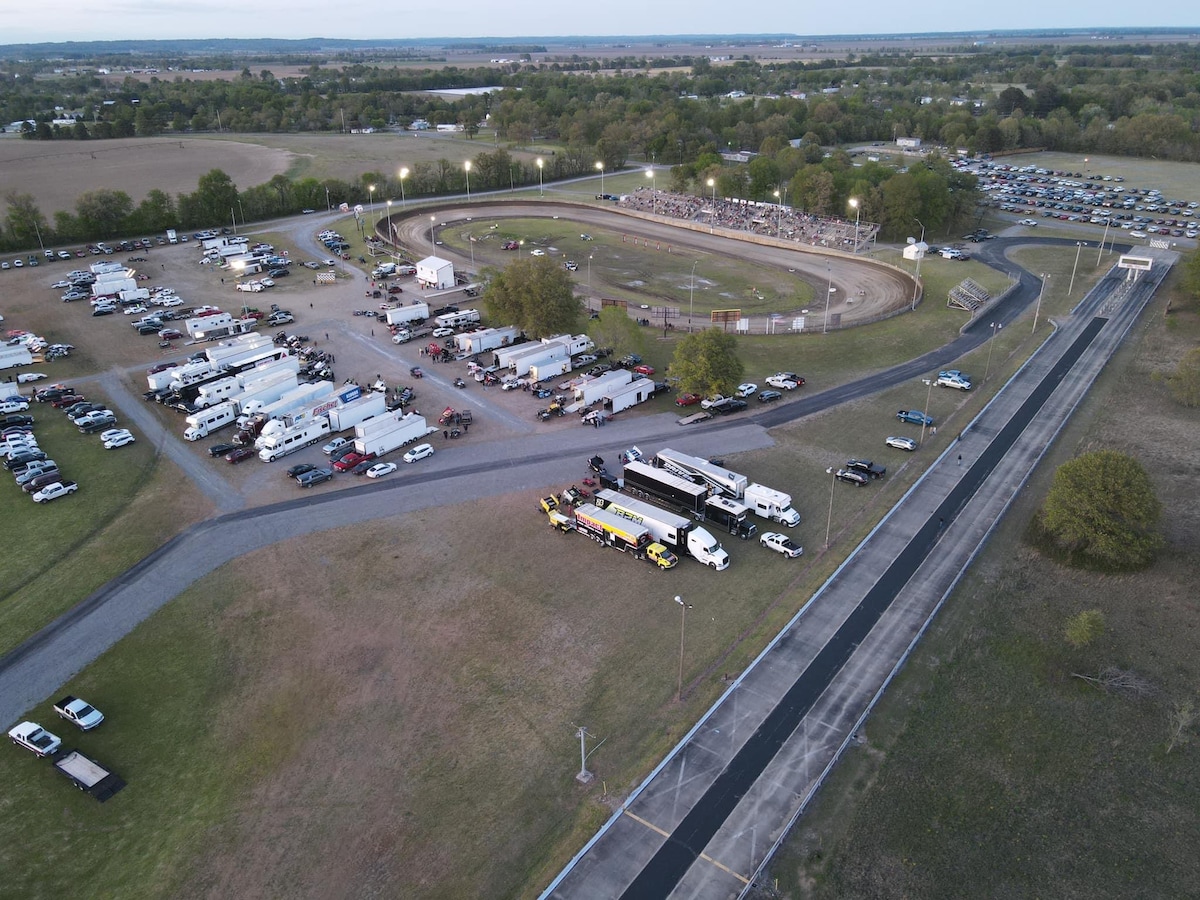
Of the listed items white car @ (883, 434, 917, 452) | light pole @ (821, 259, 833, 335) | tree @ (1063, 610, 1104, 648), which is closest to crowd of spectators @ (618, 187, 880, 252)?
light pole @ (821, 259, 833, 335)

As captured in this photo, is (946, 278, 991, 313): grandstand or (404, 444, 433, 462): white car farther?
(946, 278, 991, 313): grandstand

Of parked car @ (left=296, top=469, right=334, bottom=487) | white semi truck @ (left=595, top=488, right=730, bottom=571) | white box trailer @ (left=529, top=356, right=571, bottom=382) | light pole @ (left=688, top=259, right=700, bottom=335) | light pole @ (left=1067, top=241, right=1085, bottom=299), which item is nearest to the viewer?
white semi truck @ (left=595, top=488, right=730, bottom=571)

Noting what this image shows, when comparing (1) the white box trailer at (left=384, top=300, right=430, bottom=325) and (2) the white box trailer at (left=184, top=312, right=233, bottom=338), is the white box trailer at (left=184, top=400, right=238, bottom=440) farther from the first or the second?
(1) the white box trailer at (left=384, top=300, right=430, bottom=325)

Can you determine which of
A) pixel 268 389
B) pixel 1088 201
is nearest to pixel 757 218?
pixel 1088 201

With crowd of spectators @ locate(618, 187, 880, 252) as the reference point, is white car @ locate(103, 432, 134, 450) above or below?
below

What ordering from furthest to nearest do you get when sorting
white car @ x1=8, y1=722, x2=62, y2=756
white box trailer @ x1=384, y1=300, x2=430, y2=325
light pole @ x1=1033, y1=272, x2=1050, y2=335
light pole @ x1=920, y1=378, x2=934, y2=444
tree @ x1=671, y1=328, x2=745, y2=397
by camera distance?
1. white box trailer @ x1=384, y1=300, x2=430, y2=325
2. light pole @ x1=1033, y1=272, x2=1050, y2=335
3. tree @ x1=671, y1=328, x2=745, y2=397
4. light pole @ x1=920, y1=378, x2=934, y2=444
5. white car @ x1=8, y1=722, x2=62, y2=756

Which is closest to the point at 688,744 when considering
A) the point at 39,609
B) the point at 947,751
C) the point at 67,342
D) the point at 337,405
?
the point at 947,751

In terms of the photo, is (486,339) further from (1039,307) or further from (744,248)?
(1039,307)
